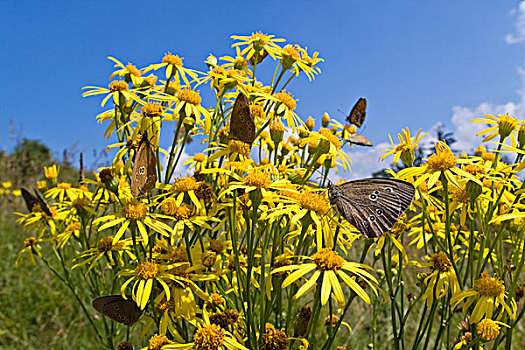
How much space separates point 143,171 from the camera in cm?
160

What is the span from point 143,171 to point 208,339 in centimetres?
73

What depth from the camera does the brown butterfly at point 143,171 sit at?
1.55 m

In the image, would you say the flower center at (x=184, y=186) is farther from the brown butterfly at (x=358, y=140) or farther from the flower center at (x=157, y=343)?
the brown butterfly at (x=358, y=140)

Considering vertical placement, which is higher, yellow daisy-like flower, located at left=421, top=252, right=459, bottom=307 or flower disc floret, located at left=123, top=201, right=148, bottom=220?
flower disc floret, located at left=123, top=201, right=148, bottom=220

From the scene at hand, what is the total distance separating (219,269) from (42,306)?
13.6 feet

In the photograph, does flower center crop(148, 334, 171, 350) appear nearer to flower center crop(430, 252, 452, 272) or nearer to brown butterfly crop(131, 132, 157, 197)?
brown butterfly crop(131, 132, 157, 197)

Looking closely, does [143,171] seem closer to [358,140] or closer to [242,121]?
[242,121]

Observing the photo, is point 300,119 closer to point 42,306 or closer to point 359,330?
point 359,330

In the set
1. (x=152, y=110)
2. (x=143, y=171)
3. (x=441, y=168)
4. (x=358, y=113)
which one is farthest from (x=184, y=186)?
(x=358, y=113)

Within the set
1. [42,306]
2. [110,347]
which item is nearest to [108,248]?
[110,347]

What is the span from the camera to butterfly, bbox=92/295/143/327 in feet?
5.11

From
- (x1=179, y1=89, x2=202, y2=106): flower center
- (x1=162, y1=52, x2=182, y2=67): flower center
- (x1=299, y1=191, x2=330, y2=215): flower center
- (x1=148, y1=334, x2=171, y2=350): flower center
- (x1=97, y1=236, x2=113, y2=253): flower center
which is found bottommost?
(x1=148, y1=334, x2=171, y2=350): flower center

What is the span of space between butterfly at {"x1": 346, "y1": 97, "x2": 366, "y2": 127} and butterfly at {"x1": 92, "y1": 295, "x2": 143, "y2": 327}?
8.37ft

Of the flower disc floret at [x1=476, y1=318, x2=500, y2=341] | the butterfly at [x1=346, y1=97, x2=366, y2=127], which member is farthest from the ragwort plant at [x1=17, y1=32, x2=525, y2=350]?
the butterfly at [x1=346, y1=97, x2=366, y2=127]
